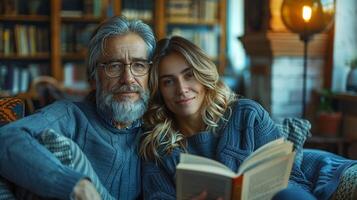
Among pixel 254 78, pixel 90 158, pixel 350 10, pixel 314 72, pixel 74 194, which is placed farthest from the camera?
pixel 254 78

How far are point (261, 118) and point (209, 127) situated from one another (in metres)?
0.20

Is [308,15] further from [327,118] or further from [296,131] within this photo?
[296,131]

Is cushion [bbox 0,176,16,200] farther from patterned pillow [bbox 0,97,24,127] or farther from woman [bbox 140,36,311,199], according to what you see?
woman [bbox 140,36,311,199]

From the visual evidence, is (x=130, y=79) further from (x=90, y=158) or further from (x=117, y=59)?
(x=90, y=158)

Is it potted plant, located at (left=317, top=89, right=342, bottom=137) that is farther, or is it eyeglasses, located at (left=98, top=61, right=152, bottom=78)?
potted plant, located at (left=317, top=89, right=342, bottom=137)

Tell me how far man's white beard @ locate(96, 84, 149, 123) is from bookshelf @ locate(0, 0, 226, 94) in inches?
116

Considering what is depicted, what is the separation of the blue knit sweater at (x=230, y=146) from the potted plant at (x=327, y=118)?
4.05 feet

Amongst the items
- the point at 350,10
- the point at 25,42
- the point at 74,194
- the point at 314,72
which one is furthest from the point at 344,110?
the point at 25,42

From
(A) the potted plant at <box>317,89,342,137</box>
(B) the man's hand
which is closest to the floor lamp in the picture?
Answer: (A) the potted plant at <box>317,89,342,137</box>

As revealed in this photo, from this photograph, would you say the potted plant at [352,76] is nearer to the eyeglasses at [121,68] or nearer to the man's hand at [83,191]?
the eyeglasses at [121,68]

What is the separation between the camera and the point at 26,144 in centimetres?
139

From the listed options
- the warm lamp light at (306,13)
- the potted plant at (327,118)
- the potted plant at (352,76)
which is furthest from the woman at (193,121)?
the potted plant at (352,76)

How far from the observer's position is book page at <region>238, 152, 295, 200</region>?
1.33 metres

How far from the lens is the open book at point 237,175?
1.31 meters
